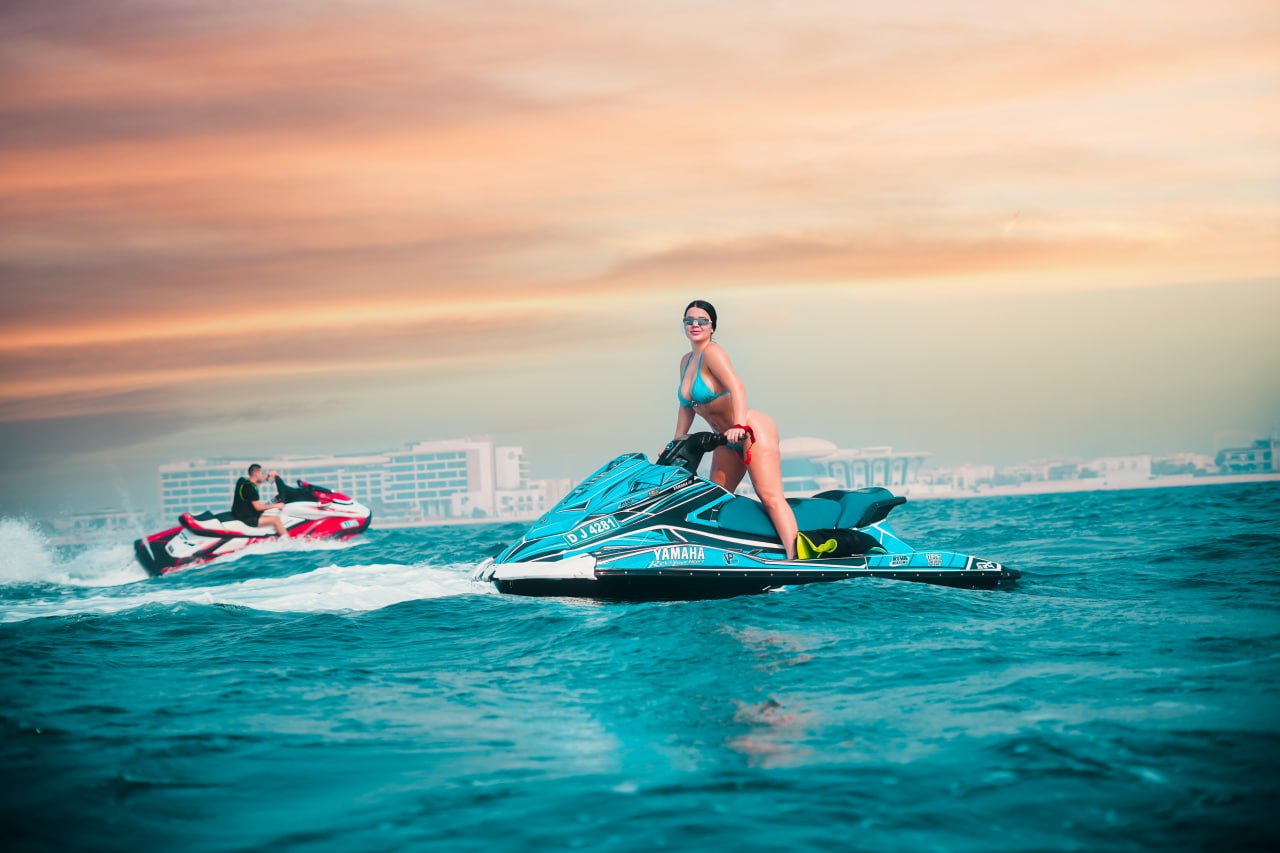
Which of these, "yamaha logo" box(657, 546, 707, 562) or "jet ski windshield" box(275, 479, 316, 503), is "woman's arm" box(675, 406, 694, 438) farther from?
"jet ski windshield" box(275, 479, 316, 503)

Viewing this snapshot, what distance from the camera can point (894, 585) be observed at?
7.88 metres

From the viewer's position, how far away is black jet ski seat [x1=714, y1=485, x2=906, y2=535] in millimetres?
8094

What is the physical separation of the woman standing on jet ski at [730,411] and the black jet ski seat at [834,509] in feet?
0.34

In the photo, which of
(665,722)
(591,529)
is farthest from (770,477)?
(665,722)

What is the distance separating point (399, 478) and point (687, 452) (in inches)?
7575

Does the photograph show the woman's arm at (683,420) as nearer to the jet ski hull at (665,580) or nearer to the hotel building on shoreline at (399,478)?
the jet ski hull at (665,580)

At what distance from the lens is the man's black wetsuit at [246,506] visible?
19.1m

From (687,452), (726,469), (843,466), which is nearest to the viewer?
(687,452)

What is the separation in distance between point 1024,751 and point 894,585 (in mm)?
4118

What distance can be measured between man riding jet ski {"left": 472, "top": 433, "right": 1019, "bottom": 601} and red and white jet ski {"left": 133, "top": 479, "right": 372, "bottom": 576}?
481 inches

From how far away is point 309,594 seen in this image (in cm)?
930

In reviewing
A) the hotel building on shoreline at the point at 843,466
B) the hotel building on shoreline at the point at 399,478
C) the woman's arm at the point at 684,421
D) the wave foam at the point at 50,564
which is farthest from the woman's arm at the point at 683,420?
the hotel building on shoreline at the point at 399,478

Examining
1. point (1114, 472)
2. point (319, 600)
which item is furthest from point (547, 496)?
point (319, 600)

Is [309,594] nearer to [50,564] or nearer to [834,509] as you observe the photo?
[834,509]
